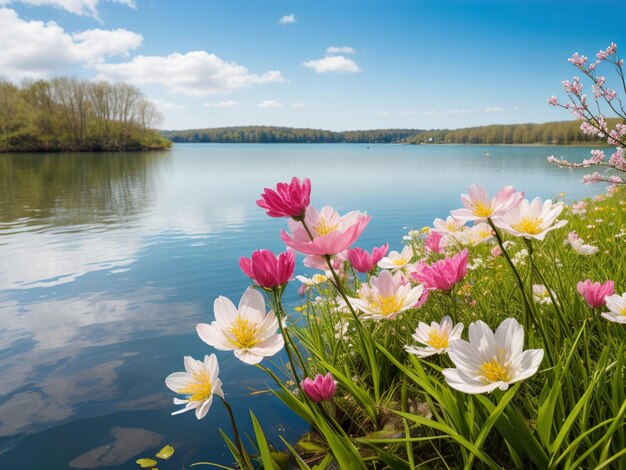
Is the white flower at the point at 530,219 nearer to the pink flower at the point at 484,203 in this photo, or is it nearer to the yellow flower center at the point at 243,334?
the pink flower at the point at 484,203

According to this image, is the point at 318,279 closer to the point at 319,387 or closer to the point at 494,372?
the point at 319,387

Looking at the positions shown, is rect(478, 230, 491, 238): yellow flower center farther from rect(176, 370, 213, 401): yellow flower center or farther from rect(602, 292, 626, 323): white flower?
rect(176, 370, 213, 401): yellow flower center

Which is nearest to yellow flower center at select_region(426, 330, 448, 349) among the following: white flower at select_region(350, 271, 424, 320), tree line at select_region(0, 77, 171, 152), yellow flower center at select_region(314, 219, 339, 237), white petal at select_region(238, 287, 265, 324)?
white flower at select_region(350, 271, 424, 320)

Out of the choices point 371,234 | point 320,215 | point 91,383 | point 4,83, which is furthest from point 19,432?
point 4,83

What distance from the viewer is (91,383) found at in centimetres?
411

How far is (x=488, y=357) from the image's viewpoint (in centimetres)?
123

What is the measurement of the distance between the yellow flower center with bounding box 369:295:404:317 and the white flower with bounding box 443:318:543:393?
0.40m

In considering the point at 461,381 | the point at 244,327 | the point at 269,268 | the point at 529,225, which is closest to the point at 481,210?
the point at 529,225

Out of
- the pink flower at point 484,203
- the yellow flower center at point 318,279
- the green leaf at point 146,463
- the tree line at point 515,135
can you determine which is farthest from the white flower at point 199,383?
the tree line at point 515,135

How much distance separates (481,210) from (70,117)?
3143 inches

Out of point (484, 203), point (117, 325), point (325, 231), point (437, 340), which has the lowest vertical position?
point (117, 325)

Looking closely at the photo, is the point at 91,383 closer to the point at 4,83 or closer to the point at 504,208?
the point at 504,208

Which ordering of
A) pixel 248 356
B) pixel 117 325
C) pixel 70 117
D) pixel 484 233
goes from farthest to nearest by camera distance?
pixel 70 117, pixel 117 325, pixel 484 233, pixel 248 356

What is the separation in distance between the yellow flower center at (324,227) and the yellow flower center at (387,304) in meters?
0.35
